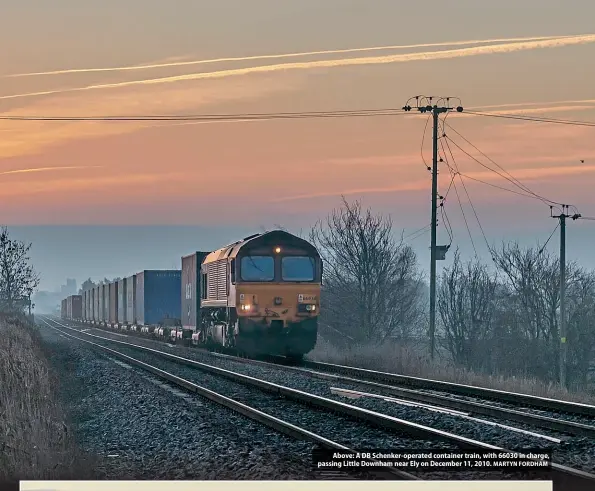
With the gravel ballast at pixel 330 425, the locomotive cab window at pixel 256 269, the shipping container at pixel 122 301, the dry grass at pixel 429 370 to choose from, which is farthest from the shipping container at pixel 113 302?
the gravel ballast at pixel 330 425

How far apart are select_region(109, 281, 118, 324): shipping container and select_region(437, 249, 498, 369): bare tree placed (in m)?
22.6

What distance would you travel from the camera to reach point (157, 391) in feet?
65.3

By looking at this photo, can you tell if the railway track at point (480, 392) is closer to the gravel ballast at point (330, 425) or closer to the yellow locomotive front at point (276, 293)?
the gravel ballast at point (330, 425)

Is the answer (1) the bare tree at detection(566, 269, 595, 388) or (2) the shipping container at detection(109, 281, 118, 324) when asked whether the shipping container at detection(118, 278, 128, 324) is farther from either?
(1) the bare tree at detection(566, 269, 595, 388)

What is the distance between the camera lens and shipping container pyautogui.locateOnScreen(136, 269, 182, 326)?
51.2 meters

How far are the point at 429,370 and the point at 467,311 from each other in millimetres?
32508

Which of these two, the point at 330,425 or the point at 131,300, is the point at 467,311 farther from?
the point at 330,425

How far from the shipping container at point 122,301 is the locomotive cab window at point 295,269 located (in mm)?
34375

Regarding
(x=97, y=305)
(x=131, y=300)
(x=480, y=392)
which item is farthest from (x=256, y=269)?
(x=97, y=305)

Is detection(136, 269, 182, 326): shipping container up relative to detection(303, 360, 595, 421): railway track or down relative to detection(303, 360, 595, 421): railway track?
up

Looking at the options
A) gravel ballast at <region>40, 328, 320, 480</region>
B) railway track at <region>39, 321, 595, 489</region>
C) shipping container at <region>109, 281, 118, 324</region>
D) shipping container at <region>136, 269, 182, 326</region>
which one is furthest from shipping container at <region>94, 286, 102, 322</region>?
gravel ballast at <region>40, 328, 320, 480</region>

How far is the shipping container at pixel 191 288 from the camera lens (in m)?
37.6

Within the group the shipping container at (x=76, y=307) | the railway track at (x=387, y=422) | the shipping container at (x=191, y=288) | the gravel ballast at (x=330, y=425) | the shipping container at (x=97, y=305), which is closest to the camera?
the railway track at (x=387, y=422)

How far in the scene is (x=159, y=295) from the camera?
51.2 meters
